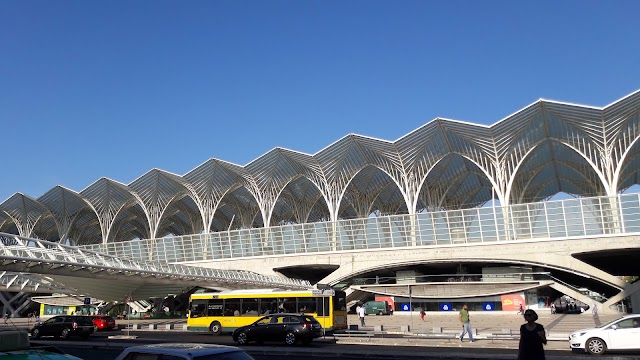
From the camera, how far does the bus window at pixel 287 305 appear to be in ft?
106

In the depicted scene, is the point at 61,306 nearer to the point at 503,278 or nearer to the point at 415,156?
the point at 415,156

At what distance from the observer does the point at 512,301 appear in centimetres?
4997

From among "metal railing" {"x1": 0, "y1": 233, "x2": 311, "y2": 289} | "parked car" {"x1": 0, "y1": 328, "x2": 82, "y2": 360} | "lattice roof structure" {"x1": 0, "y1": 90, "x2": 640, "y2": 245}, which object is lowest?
"parked car" {"x1": 0, "y1": 328, "x2": 82, "y2": 360}

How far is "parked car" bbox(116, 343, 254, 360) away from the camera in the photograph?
7539mm

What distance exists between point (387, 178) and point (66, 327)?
4791cm

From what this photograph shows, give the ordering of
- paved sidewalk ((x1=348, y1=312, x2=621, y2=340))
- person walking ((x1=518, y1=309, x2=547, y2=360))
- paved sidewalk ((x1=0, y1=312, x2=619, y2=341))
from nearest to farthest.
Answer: person walking ((x1=518, y1=309, x2=547, y2=360)), paved sidewalk ((x1=0, y1=312, x2=619, y2=341)), paved sidewalk ((x1=348, y1=312, x2=621, y2=340))

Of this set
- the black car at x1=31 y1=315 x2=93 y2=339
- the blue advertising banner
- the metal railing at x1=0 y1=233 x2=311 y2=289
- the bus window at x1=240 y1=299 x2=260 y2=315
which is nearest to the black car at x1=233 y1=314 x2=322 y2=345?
the bus window at x1=240 y1=299 x2=260 y2=315

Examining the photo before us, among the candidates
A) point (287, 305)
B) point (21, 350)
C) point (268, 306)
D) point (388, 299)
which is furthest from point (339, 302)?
point (21, 350)

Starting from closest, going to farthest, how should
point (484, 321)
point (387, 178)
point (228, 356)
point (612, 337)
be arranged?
point (228, 356), point (612, 337), point (484, 321), point (387, 178)

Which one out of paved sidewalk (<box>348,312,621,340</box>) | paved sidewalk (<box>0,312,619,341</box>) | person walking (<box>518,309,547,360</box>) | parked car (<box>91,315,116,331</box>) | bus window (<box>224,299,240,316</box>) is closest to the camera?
person walking (<box>518,309,547,360</box>)

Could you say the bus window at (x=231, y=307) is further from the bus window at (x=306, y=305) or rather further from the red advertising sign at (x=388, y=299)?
the red advertising sign at (x=388, y=299)

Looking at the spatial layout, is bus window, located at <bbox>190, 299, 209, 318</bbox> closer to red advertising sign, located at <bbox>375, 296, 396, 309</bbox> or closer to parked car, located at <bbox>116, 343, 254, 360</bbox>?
red advertising sign, located at <bbox>375, 296, 396, 309</bbox>

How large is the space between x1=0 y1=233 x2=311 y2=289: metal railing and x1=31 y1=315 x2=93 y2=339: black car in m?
3.33

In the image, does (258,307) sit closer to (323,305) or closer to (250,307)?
(250,307)
